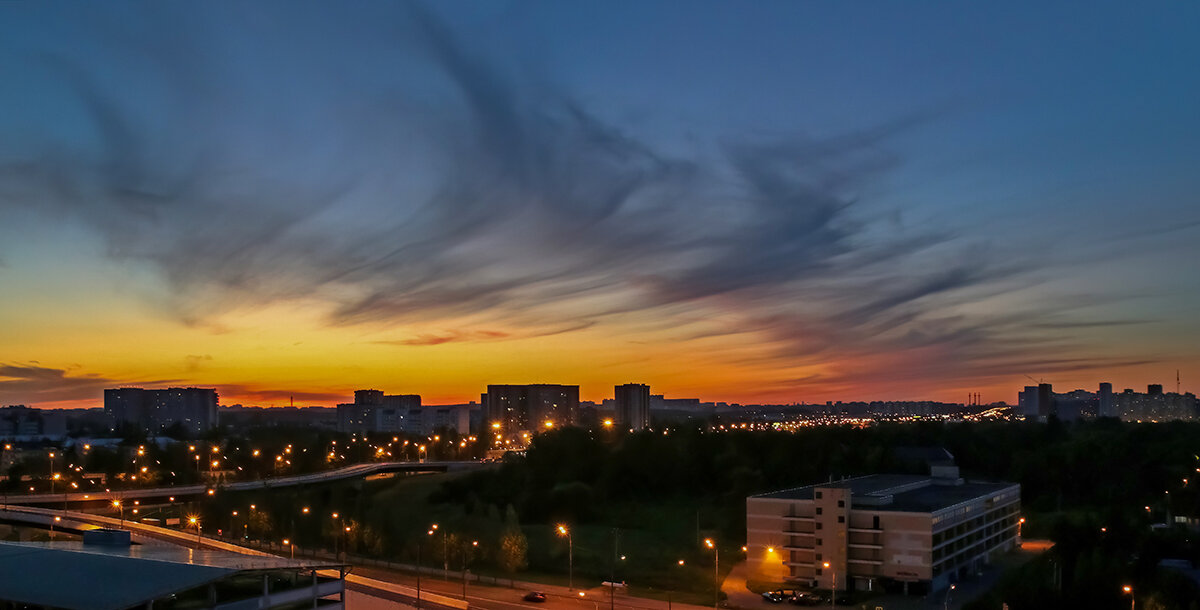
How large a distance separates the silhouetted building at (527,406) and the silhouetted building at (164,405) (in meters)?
45.1

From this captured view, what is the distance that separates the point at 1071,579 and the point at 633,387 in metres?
132

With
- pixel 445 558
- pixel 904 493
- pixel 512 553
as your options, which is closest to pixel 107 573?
pixel 445 558

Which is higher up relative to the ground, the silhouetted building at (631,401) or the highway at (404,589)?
the silhouetted building at (631,401)

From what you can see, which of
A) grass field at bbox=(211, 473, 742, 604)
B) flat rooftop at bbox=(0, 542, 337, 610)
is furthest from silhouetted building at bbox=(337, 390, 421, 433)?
flat rooftop at bbox=(0, 542, 337, 610)

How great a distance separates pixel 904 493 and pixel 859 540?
9494 mm

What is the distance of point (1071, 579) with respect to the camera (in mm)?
30438

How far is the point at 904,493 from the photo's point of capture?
43.8 m

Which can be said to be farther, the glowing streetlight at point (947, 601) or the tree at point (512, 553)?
the tree at point (512, 553)

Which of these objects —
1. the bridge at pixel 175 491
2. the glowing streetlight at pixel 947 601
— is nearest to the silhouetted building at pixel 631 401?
the bridge at pixel 175 491

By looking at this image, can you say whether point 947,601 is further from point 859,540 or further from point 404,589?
point 404,589

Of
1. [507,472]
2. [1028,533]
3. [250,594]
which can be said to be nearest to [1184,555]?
[1028,533]

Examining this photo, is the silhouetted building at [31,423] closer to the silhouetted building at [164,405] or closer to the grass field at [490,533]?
the silhouetted building at [164,405]

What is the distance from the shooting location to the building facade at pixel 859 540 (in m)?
34.5

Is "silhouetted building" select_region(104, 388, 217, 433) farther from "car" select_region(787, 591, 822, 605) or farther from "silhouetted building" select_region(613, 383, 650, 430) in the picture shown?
"car" select_region(787, 591, 822, 605)
